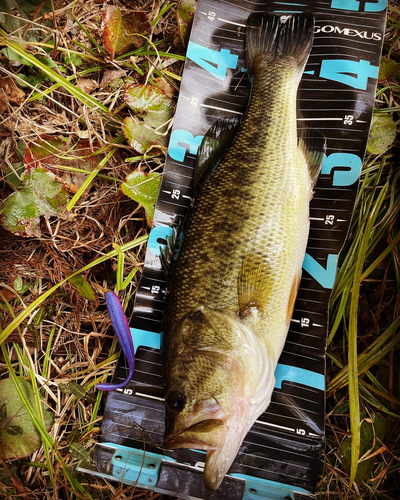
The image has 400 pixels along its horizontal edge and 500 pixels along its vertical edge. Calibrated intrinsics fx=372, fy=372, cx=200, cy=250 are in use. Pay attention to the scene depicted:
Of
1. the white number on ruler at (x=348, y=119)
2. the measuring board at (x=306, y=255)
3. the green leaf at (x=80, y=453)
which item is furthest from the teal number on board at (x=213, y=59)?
the green leaf at (x=80, y=453)

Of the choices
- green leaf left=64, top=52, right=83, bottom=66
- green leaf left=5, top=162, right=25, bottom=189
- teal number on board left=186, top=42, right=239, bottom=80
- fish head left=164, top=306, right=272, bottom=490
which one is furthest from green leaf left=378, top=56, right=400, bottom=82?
green leaf left=5, top=162, right=25, bottom=189

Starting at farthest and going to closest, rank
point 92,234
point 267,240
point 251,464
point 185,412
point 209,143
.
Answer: point 92,234 → point 209,143 → point 251,464 → point 267,240 → point 185,412

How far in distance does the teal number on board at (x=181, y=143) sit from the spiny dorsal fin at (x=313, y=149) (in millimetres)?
519

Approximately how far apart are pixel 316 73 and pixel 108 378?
6.07 ft

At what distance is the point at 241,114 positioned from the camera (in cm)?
194

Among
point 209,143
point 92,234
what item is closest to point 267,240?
point 209,143

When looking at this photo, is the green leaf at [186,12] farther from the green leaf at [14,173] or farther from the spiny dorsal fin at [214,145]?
the green leaf at [14,173]

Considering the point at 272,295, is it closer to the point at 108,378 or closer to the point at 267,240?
the point at 267,240

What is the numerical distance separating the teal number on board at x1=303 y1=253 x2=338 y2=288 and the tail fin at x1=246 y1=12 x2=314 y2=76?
95 centimetres

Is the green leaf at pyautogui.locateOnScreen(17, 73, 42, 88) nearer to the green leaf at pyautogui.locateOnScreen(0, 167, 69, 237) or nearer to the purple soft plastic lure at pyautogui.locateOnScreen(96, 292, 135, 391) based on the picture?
the green leaf at pyautogui.locateOnScreen(0, 167, 69, 237)

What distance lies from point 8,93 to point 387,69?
196cm

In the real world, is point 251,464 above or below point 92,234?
below

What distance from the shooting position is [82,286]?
1.84m

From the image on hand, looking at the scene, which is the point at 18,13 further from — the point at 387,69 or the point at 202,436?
the point at 202,436
